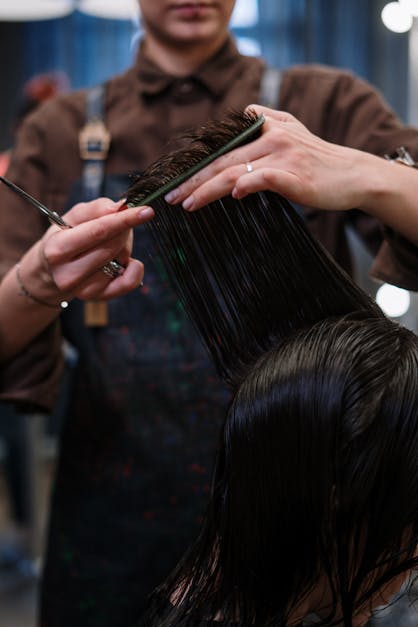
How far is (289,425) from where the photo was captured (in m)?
0.95

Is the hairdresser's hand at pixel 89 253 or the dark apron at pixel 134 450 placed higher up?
the hairdresser's hand at pixel 89 253

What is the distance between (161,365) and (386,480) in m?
0.60

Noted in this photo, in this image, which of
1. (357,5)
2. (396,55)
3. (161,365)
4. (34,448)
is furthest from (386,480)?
(34,448)

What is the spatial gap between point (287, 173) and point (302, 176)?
0.9 inches

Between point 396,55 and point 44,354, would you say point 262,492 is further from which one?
point 396,55

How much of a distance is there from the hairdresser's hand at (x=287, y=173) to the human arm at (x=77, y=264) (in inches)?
3.0

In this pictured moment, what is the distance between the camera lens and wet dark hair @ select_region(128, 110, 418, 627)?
3.06 feet

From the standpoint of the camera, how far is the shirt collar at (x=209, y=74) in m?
1.51

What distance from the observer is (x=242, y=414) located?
0.97 metres

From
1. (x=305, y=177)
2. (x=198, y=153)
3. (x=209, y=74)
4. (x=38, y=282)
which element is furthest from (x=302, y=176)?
(x=209, y=74)

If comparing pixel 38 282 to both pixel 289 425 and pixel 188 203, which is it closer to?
pixel 188 203

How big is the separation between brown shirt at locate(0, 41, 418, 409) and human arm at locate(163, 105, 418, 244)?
0.30m

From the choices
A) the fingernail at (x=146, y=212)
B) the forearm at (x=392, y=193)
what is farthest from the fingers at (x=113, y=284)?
the forearm at (x=392, y=193)

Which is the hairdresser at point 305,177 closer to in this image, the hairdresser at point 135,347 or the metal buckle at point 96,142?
the hairdresser at point 135,347
